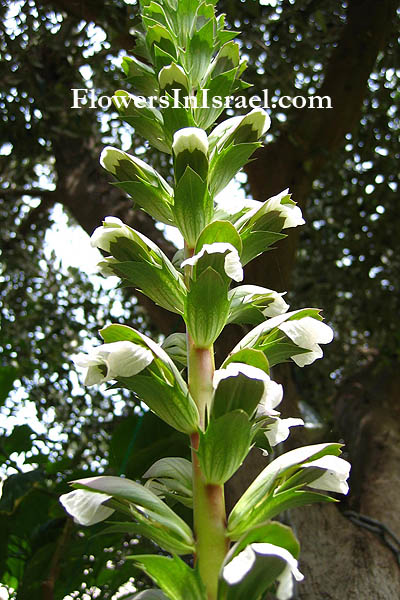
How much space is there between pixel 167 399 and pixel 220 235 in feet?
1.02

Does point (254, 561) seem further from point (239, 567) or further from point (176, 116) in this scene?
point (176, 116)

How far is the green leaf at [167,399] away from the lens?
1059 millimetres

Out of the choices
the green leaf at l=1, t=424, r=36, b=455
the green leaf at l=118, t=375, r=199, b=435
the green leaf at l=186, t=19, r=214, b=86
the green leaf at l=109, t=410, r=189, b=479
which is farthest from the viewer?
the green leaf at l=1, t=424, r=36, b=455

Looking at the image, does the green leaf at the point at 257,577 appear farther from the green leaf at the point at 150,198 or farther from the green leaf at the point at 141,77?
the green leaf at the point at 141,77

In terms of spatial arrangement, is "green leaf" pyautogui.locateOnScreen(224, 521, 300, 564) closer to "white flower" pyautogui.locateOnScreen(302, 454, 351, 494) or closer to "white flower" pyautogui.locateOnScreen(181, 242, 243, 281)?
"white flower" pyautogui.locateOnScreen(302, 454, 351, 494)

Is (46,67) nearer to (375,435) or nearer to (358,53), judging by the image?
(358,53)

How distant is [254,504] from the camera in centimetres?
101

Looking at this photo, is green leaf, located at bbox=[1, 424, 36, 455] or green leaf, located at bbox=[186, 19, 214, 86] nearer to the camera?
green leaf, located at bbox=[186, 19, 214, 86]

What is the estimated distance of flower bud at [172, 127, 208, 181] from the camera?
4.01 feet

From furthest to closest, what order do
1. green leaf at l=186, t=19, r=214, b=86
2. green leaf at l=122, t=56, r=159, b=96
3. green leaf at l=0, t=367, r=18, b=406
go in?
1. green leaf at l=0, t=367, r=18, b=406
2. green leaf at l=122, t=56, r=159, b=96
3. green leaf at l=186, t=19, r=214, b=86

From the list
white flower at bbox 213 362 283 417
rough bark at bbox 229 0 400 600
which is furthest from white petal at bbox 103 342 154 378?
rough bark at bbox 229 0 400 600

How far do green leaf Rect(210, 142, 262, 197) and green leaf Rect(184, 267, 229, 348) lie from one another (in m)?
0.32

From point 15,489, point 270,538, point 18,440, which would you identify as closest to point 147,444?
point 15,489

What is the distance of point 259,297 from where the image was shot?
1.26 m
